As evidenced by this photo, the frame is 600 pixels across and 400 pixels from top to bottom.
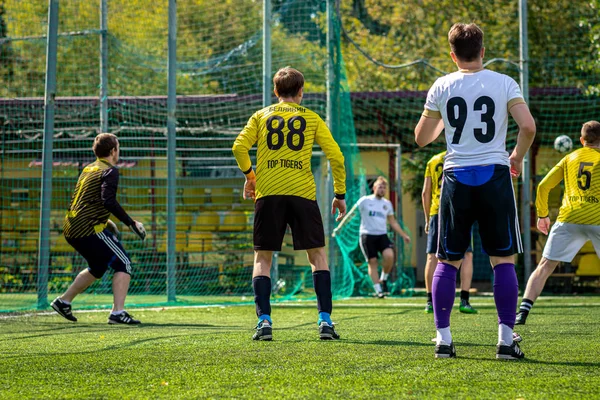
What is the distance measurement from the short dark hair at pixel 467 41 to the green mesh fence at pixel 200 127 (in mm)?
8392

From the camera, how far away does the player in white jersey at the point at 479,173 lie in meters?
5.06

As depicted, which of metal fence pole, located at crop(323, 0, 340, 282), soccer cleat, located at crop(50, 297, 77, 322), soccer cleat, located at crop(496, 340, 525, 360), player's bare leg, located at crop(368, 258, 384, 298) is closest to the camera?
soccer cleat, located at crop(496, 340, 525, 360)

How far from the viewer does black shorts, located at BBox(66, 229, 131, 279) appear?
8.43 meters

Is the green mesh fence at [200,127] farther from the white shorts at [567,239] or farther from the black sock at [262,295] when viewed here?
the black sock at [262,295]

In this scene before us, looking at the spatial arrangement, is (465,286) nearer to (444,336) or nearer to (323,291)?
(323,291)

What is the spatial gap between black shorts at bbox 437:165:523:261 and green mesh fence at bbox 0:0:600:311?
8.16 meters

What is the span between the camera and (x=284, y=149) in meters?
6.40

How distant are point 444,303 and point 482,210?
59cm

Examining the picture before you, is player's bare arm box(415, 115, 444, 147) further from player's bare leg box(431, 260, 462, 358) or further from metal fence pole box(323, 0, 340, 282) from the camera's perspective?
metal fence pole box(323, 0, 340, 282)

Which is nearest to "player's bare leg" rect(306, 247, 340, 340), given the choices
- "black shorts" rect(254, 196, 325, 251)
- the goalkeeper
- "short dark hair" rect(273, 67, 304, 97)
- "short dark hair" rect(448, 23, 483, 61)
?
"black shorts" rect(254, 196, 325, 251)

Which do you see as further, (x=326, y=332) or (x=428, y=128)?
(x=326, y=332)

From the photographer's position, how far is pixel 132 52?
1630cm

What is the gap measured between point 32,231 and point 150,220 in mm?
2506

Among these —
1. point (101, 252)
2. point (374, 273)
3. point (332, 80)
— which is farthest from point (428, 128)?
point (374, 273)
